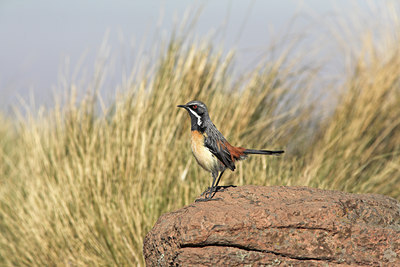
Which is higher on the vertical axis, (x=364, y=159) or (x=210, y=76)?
(x=210, y=76)

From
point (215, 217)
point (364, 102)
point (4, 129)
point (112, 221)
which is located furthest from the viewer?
point (4, 129)

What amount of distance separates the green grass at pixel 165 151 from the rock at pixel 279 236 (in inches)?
85.6

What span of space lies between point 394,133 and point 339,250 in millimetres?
5763

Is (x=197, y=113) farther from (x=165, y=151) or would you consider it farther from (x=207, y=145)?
(x=165, y=151)

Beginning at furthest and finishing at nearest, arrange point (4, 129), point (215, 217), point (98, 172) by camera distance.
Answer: point (4, 129) → point (98, 172) → point (215, 217)

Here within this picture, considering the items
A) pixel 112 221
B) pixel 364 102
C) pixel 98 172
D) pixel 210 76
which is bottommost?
pixel 112 221

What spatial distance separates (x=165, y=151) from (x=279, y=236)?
10.8 feet

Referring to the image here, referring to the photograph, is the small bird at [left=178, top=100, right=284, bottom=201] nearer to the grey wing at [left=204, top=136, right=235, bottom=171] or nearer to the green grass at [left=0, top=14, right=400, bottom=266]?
the grey wing at [left=204, top=136, right=235, bottom=171]

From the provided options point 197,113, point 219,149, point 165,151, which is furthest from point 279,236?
point 165,151

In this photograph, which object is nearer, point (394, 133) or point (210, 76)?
point (210, 76)

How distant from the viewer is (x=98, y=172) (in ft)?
21.1

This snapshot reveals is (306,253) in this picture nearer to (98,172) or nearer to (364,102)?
(98,172)

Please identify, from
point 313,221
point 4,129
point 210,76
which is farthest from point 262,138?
point 4,129

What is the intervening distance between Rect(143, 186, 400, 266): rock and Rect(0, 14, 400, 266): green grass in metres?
2.17
